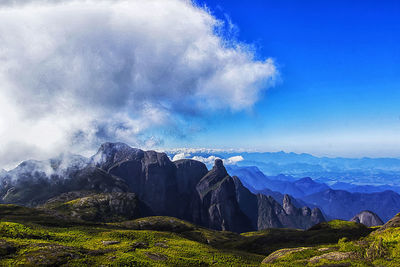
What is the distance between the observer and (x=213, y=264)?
49094 mm

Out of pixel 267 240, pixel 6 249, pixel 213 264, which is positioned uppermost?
pixel 6 249

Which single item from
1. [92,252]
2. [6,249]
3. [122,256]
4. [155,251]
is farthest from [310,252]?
[6,249]

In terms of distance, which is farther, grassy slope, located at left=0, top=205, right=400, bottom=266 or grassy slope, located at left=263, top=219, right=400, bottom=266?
grassy slope, located at left=0, top=205, right=400, bottom=266

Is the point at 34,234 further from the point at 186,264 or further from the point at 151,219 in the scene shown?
the point at 151,219

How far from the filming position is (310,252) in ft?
171

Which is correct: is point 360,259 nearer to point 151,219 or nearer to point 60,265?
point 60,265

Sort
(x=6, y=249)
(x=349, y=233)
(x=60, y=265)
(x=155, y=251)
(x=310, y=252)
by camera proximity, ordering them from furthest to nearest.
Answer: (x=349, y=233) < (x=155, y=251) < (x=310, y=252) < (x=6, y=249) < (x=60, y=265)

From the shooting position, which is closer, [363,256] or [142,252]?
[363,256]

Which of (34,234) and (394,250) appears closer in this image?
(394,250)

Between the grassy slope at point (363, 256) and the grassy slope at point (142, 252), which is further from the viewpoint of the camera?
the grassy slope at point (142, 252)

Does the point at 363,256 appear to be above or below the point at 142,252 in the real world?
above

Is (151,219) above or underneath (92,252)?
underneath

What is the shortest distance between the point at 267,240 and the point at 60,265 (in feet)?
364

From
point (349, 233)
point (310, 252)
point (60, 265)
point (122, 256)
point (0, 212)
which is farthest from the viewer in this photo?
point (0, 212)
